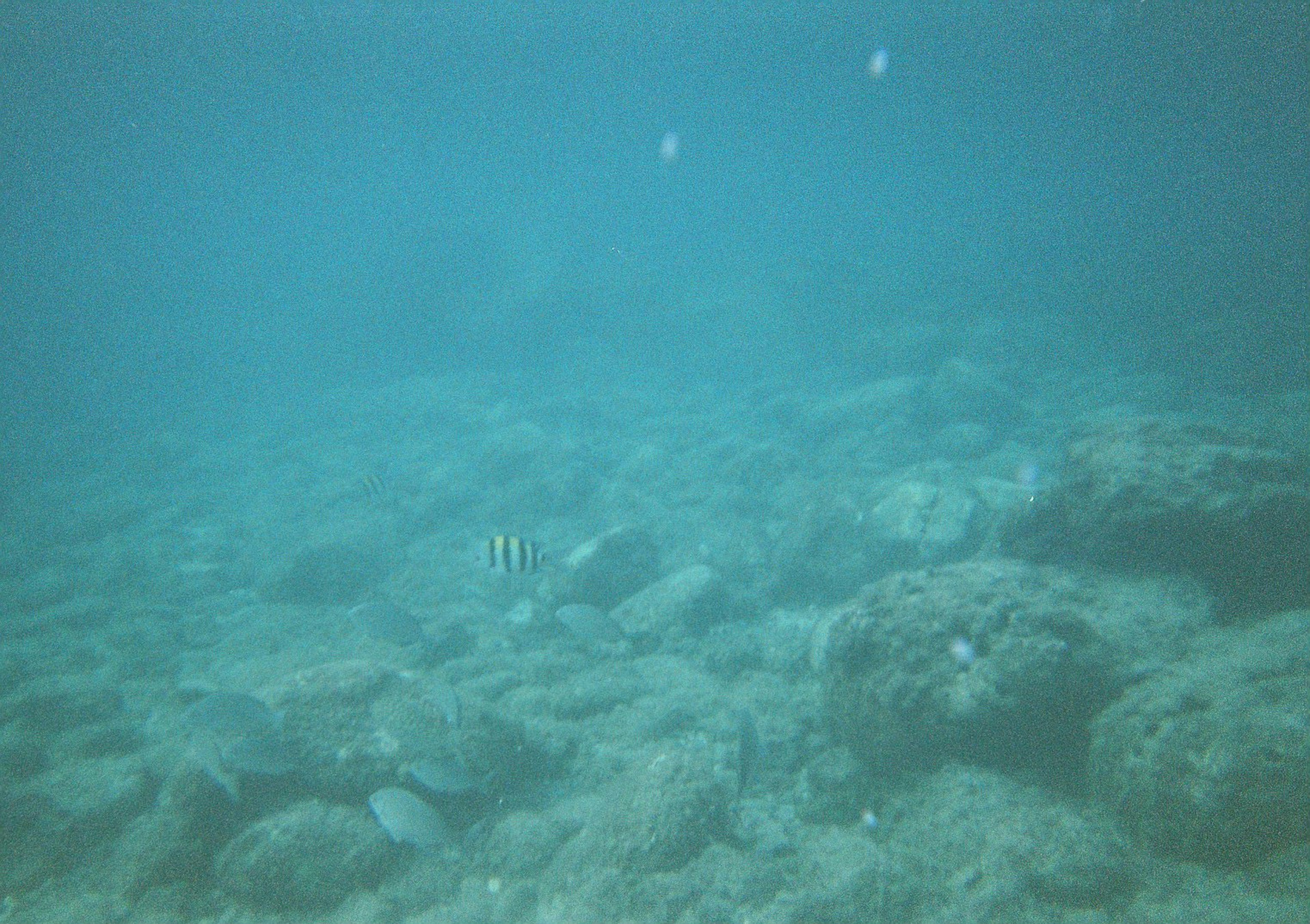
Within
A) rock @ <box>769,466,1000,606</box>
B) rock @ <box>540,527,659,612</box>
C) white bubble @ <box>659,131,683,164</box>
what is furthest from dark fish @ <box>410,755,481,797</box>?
white bubble @ <box>659,131,683,164</box>

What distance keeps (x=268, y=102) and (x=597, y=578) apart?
37178 mm

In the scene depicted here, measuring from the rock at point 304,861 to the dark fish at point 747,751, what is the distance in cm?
285

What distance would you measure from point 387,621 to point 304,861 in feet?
7.28

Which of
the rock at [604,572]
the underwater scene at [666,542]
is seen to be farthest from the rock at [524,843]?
the rock at [604,572]

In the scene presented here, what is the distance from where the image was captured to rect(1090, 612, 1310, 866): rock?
3086mm

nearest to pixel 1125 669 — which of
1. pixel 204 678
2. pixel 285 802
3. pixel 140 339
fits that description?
pixel 285 802

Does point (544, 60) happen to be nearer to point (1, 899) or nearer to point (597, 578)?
point (597, 578)

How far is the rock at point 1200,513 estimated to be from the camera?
15.6ft

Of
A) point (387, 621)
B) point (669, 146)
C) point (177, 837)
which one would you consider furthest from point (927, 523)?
point (669, 146)

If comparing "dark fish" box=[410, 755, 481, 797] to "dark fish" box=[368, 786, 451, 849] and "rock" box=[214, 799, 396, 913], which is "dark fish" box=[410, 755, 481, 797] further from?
Answer: "rock" box=[214, 799, 396, 913]

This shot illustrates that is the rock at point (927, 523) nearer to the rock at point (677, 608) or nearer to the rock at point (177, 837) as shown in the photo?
the rock at point (677, 608)

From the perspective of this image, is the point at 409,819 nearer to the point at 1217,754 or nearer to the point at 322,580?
the point at 1217,754

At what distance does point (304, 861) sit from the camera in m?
4.45

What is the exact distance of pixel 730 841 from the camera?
14.3ft
